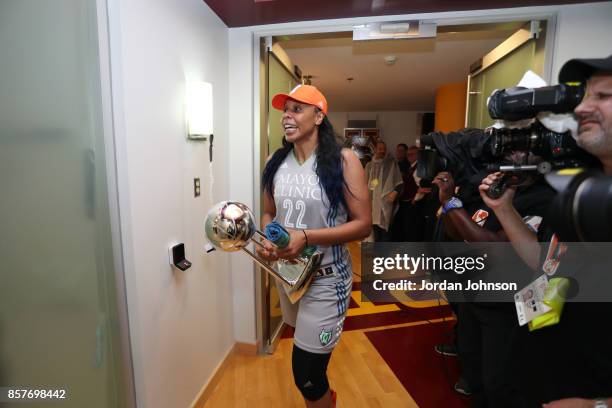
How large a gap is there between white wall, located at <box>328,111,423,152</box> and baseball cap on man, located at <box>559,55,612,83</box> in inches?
281

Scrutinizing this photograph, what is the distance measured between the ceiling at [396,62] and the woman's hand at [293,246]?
4.42ft

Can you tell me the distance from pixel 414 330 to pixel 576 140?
2.06 m

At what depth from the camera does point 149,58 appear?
1257 millimetres

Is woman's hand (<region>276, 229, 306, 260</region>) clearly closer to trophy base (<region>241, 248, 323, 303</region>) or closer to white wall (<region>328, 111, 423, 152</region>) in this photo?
trophy base (<region>241, 248, 323, 303</region>)

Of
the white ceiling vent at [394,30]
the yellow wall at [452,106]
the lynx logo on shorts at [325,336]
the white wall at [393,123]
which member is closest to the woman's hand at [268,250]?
the lynx logo on shorts at [325,336]

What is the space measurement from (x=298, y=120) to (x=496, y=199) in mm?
765

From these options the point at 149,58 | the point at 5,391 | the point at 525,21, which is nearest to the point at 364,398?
the point at 5,391

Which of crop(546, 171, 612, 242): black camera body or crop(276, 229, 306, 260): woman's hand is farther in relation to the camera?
crop(276, 229, 306, 260): woman's hand

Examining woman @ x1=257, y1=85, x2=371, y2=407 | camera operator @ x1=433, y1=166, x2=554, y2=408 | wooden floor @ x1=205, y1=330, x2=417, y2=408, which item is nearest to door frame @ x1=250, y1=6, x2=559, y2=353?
wooden floor @ x1=205, y1=330, x2=417, y2=408

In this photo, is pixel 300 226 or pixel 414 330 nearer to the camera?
pixel 300 226

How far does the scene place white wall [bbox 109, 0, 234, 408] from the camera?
1169 millimetres

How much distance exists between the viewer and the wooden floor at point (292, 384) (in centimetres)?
178

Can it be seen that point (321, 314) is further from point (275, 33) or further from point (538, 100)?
point (275, 33)

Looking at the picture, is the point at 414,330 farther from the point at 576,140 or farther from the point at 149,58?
the point at 149,58
